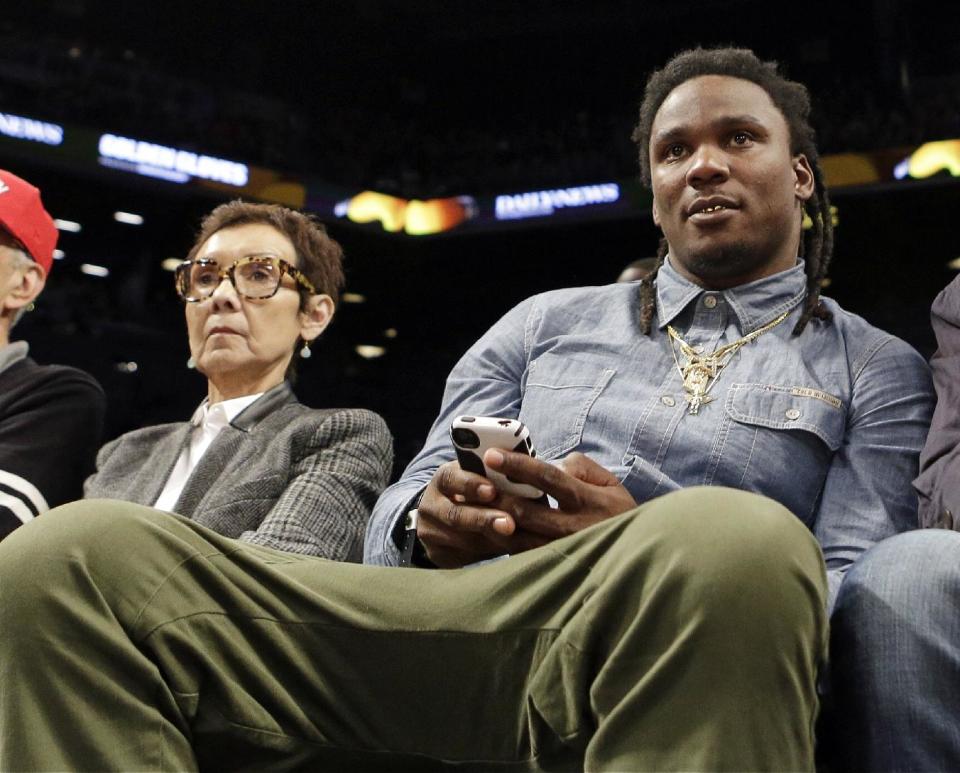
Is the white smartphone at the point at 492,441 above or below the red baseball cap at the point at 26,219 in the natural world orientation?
below

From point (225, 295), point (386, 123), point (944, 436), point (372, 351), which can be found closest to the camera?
point (944, 436)

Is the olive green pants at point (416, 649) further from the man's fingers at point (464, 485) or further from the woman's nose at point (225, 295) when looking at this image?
the woman's nose at point (225, 295)

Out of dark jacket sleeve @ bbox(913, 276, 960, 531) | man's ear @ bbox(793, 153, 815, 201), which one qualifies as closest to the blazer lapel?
man's ear @ bbox(793, 153, 815, 201)

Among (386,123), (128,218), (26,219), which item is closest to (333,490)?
(26,219)

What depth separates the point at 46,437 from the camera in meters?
1.93

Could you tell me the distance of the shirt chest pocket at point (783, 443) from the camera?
56.1 inches

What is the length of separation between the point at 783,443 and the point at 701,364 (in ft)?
0.55

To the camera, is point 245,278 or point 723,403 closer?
point 723,403

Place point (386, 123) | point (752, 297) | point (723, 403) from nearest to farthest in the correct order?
point (723, 403)
point (752, 297)
point (386, 123)

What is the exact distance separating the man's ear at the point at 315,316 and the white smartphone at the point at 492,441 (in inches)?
41.6

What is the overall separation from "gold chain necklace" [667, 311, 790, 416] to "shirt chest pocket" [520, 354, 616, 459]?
0.10 meters

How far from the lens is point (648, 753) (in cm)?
88

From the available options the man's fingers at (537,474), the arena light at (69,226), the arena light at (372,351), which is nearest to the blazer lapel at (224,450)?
the man's fingers at (537,474)

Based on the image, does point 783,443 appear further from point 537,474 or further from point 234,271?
point 234,271
